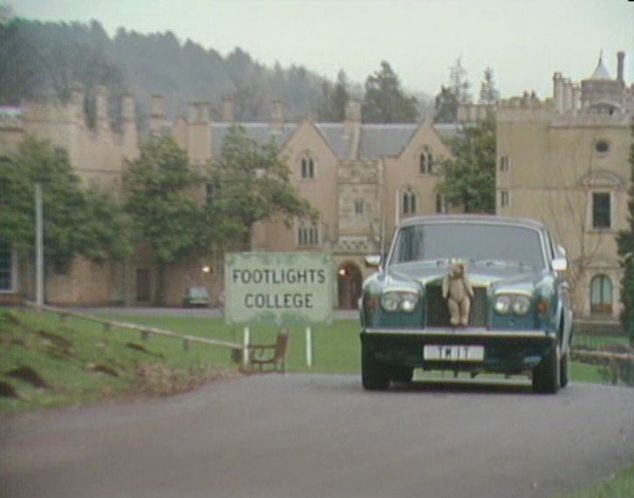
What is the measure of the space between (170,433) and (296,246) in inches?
34.2

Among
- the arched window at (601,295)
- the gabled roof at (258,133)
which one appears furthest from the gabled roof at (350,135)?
the arched window at (601,295)

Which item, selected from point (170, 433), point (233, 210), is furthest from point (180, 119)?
point (170, 433)

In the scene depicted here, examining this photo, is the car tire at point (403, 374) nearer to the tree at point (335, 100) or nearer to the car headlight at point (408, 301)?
the car headlight at point (408, 301)

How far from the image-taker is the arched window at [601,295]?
23.6 feet

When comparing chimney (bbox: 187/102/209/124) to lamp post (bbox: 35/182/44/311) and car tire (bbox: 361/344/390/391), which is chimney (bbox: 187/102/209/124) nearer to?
lamp post (bbox: 35/182/44/311)

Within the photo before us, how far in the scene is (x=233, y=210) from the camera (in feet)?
20.1

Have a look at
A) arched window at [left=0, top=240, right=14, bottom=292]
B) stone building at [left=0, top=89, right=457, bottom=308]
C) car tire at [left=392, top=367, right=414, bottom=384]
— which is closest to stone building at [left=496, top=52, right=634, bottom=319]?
stone building at [left=0, top=89, right=457, bottom=308]

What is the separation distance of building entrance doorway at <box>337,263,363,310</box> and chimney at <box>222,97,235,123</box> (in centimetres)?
83

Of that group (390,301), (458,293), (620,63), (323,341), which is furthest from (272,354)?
(620,63)

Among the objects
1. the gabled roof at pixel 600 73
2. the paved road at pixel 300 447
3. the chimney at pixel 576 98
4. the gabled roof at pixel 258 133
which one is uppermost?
the gabled roof at pixel 600 73

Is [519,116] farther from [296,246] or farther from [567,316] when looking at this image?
[567,316]

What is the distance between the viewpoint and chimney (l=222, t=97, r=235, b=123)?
5898 millimetres

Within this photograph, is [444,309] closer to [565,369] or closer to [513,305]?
[513,305]

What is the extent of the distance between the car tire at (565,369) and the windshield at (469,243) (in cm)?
129
